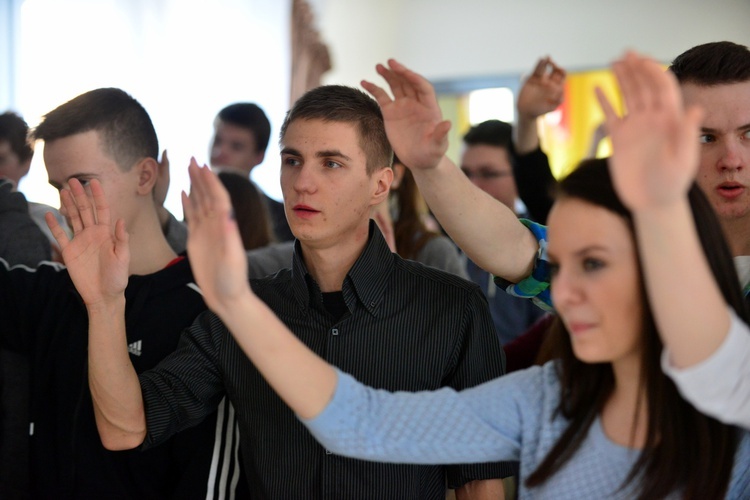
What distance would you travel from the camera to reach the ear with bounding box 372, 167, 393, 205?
1.85m

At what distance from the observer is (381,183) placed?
1.87 metres

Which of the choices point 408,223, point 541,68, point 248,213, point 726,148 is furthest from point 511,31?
point 726,148

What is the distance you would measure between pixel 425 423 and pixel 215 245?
39 centimetres

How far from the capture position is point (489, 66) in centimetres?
785

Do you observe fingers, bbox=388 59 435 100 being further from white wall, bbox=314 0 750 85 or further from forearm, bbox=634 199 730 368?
white wall, bbox=314 0 750 85

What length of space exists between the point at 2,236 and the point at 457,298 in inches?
46.3

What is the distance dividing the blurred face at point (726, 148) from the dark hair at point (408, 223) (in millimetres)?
1252

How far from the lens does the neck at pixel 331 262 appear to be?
176 cm

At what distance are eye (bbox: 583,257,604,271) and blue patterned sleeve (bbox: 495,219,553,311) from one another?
39 cm

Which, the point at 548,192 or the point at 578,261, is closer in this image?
the point at 578,261

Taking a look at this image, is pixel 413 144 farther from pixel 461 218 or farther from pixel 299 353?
pixel 299 353

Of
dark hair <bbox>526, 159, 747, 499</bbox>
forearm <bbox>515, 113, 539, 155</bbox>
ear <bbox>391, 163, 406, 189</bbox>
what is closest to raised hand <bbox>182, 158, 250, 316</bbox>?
dark hair <bbox>526, 159, 747, 499</bbox>

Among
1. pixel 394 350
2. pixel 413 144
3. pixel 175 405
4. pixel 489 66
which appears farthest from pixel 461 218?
pixel 489 66

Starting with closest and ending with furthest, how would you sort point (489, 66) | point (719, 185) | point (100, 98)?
point (719, 185), point (100, 98), point (489, 66)
